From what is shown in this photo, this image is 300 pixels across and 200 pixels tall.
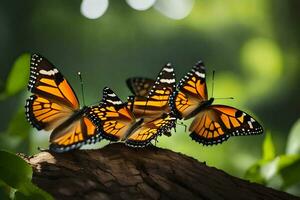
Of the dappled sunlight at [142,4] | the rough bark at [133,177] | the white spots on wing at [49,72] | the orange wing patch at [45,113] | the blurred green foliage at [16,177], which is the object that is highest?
the dappled sunlight at [142,4]

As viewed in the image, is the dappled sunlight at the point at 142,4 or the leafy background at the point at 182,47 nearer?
the dappled sunlight at the point at 142,4

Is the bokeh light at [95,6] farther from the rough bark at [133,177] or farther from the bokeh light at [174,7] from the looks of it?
the rough bark at [133,177]

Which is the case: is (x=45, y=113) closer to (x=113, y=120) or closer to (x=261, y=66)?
(x=113, y=120)

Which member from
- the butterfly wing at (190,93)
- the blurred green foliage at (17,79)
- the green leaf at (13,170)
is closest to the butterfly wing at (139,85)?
the butterfly wing at (190,93)

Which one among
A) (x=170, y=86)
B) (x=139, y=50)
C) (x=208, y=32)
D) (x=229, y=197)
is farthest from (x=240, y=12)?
(x=229, y=197)

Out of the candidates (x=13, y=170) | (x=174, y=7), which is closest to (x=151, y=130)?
(x=13, y=170)

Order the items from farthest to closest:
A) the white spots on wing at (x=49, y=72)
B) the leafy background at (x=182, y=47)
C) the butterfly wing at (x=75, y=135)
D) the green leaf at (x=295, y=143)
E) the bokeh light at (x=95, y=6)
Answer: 1. the leafy background at (x=182, y=47)
2. the bokeh light at (x=95, y=6)
3. the green leaf at (x=295, y=143)
4. the white spots on wing at (x=49, y=72)
5. the butterfly wing at (x=75, y=135)
